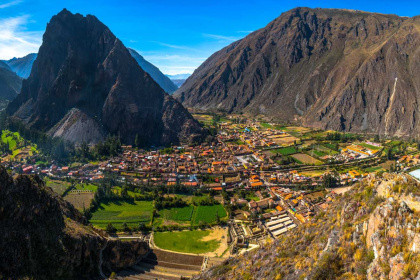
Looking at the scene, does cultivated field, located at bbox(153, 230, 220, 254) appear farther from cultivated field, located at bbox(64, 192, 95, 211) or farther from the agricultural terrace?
the agricultural terrace

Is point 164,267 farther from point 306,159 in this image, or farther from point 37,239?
point 306,159

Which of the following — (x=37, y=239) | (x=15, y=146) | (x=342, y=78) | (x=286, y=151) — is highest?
(x=342, y=78)

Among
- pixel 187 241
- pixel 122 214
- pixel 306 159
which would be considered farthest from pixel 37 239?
pixel 306 159

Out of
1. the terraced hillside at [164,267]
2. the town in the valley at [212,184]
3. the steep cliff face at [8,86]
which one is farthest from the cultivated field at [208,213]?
the steep cliff face at [8,86]

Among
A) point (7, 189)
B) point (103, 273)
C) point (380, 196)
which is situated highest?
point (380, 196)

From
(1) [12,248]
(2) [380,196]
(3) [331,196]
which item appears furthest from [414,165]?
(1) [12,248]

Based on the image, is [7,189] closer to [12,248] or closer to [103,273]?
[12,248]
